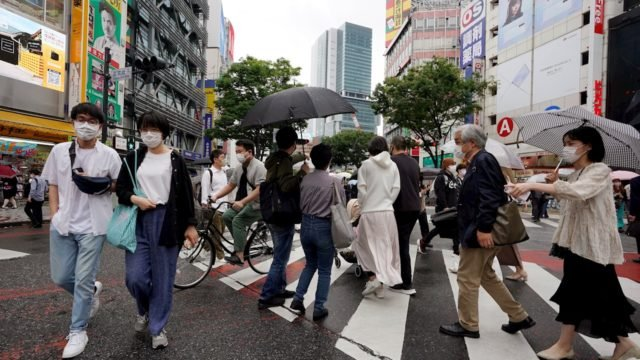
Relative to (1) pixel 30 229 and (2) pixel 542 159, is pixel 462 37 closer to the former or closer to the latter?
(2) pixel 542 159

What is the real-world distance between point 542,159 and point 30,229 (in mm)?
28909

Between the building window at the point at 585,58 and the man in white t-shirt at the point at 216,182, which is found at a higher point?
the building window at the point at 585,58

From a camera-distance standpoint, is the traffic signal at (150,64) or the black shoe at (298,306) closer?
the black shoe at (298,306)

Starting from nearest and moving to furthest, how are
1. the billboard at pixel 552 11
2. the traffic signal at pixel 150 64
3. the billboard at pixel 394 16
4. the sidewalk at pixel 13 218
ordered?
the traffic signal at pixel 150 64 → the sidewalk at pixel 13 218 → the billboard at pixel 552 11 → the billboard at pixel 394 16

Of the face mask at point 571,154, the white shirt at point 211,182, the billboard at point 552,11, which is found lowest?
the white shirt at point 211,182

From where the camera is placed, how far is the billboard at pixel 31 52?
47.0ft

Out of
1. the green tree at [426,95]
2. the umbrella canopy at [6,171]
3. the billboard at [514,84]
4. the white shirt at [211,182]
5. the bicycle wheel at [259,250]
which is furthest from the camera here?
the billboard at [514,84]

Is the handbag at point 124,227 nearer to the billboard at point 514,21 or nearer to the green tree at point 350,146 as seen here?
the billboard at point 514,21

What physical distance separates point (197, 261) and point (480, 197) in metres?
4.20

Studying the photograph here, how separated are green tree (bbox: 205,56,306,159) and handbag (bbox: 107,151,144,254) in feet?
79.5

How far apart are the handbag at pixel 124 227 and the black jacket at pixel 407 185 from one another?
9.63ft

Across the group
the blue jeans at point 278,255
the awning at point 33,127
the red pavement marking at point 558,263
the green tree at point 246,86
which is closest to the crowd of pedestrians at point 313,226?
the blue jeans at point 278,255

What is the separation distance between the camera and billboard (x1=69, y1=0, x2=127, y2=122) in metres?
17.4

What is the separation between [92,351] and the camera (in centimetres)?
293
